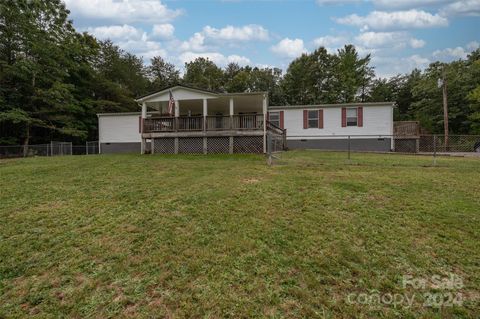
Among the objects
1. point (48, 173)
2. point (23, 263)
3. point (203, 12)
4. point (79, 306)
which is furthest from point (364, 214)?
point (203, 12)

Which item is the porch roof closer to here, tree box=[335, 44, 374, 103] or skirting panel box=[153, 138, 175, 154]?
skirting panel box=[153, 138, 175, 154]

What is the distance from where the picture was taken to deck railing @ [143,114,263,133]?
1408 centimetres

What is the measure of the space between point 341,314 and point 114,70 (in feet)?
112

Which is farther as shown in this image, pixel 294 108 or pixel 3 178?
pixel 294 108

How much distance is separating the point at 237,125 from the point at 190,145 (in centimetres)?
285

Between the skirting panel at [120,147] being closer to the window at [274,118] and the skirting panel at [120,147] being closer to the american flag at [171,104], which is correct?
the american flag at [171,104]

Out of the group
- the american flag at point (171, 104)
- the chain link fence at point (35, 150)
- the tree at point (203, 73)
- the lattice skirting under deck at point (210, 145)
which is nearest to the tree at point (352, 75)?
the tree at point (203, 73)

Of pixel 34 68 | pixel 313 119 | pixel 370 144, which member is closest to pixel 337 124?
pixel 313 119

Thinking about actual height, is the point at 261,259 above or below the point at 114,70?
below

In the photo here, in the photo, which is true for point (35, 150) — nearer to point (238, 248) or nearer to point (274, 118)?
point (274, 118)

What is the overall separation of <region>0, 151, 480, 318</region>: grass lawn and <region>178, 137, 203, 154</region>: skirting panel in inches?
334

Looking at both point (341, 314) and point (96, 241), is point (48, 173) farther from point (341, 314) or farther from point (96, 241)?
point (341, 314)

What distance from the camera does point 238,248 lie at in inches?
130

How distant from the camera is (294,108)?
62.8ft
